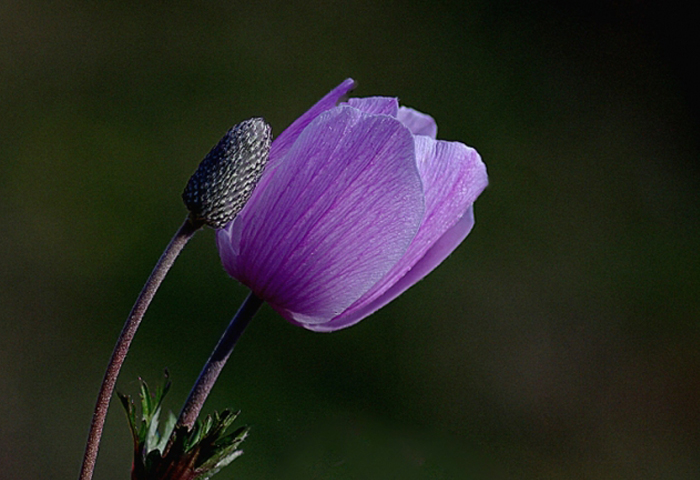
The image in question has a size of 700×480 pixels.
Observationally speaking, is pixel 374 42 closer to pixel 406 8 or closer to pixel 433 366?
pixel 406 8

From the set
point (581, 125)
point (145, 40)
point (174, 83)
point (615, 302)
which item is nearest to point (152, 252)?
point (174, 83)

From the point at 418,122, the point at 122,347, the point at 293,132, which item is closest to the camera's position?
the point at 122,347

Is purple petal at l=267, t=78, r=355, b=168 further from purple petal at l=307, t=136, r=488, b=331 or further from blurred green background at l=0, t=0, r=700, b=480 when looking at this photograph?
blurred green background at l=0, t=0, r=700, b=480

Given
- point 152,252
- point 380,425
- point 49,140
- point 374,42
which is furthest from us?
point 374,42

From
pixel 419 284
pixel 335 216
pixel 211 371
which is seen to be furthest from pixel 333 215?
pixel 419 284

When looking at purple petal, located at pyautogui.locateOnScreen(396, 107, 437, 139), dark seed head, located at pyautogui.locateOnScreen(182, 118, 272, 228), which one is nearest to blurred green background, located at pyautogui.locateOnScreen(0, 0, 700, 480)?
purple petal, located at pyautogui.locateOnScreen(396, 107, 437, 139)

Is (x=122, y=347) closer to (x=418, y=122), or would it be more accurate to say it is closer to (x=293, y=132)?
(x=293, y=132)
